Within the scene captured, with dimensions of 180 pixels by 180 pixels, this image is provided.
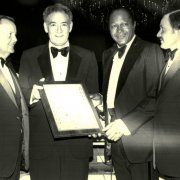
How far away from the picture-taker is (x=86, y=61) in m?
3.01

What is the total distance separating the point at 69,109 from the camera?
2754 millimetres

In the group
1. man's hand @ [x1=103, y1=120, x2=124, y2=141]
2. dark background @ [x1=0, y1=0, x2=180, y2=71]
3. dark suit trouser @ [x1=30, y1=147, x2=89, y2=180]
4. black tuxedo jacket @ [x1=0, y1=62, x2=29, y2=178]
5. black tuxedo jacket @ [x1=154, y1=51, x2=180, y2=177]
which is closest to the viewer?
black tuxedo jacket @ [x1=154, y1=51, x2=180, y2=177]

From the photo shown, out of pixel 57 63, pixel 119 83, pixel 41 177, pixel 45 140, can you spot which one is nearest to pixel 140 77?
pixel 119 83

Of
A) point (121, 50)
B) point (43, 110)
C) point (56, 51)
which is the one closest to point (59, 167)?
point (43, 110)

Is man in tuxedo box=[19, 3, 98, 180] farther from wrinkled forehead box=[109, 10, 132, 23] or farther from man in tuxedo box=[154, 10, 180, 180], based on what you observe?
man in tuxedo box=[154, 10, 180, 180]

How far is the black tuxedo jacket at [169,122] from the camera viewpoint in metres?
2.55

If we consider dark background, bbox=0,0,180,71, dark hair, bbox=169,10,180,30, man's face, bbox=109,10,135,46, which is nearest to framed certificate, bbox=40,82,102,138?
man's face, bbox=109,10,135,46

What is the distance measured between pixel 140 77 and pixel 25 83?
1.03 meters

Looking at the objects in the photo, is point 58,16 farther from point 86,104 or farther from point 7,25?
point 86,104

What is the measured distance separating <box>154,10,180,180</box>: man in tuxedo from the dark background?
5480 mm

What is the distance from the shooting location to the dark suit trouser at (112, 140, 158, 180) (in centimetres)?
287

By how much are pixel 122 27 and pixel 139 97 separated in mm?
657

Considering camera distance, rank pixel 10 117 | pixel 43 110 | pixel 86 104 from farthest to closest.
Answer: pixel 43 110
pixel 86 104
pixel 10 117

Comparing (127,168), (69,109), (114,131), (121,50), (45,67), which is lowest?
(127,168)
